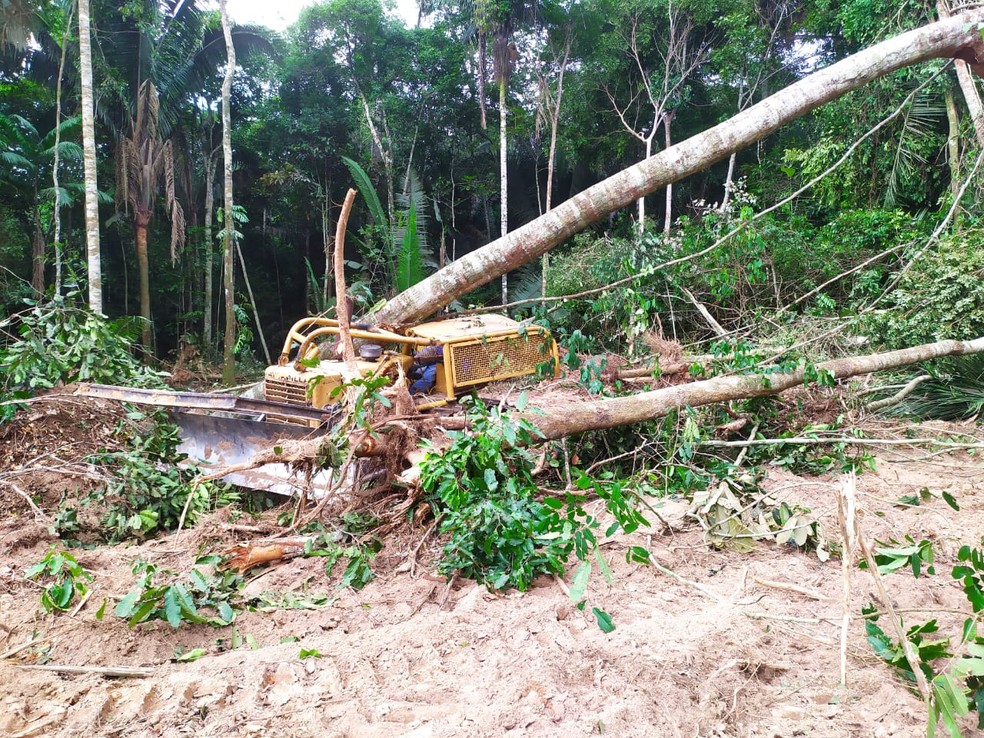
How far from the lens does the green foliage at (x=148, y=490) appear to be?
14.4ft

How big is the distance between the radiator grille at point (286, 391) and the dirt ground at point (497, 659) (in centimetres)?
229

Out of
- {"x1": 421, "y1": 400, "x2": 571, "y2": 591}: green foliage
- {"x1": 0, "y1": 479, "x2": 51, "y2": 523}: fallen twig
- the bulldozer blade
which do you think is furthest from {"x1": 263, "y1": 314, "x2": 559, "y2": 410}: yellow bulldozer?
{"x1": 0, "y1": 479, "x2": 51, "y2": 523}: fallen twig

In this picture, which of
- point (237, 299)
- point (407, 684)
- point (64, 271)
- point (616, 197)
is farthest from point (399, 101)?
point (407, 684)

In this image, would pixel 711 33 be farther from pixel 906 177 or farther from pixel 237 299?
pixel 237 299

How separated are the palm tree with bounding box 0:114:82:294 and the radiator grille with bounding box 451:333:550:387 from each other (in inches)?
530

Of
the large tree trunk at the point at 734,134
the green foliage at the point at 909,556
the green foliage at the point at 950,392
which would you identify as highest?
the large tree trunk at the point at 734,134

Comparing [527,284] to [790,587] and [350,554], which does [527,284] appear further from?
[790,587]

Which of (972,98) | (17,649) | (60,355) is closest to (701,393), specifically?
(17,649)

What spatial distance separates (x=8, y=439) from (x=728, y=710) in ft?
18.5

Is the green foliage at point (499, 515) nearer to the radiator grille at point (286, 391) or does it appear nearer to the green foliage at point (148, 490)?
the green foliage at point (148, 490)

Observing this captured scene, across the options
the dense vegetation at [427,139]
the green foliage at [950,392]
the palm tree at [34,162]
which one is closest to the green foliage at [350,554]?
the green foliage at [950,392]

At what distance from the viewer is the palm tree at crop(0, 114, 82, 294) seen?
14.9 meters

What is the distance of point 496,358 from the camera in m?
5.83

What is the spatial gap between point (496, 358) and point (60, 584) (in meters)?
3.72
